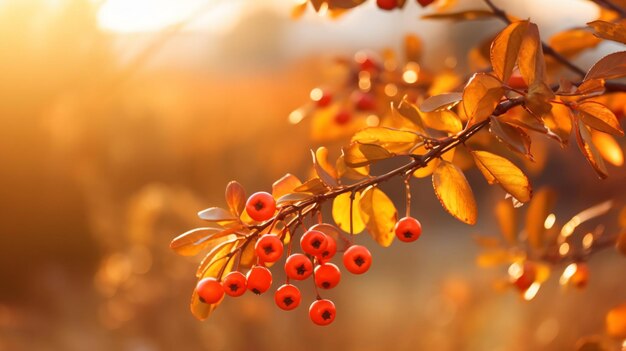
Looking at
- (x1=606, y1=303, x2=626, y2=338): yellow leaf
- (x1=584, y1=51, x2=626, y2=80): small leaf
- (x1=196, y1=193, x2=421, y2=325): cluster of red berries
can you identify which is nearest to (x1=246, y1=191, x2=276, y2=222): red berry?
(x1=196, y1=193, x2=421, y2=325): cluster of red berries

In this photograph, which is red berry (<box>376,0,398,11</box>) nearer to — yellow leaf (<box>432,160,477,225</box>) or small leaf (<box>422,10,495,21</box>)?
small leaf (<box>422,10,495,21</box>)

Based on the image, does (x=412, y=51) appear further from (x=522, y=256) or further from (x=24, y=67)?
(x=24, y=67)

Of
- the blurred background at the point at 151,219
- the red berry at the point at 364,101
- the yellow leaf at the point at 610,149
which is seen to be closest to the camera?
the yellow leaf at the point at 610,149

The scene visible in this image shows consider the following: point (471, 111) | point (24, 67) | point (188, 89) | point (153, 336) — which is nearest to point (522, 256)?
point (471, 111)

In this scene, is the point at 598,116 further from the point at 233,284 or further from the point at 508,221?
the point at 508,221

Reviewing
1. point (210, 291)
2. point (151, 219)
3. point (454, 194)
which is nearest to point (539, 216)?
point (454, 194)

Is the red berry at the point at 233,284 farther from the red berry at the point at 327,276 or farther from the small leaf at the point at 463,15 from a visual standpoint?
the small leaf at the point at 463,15

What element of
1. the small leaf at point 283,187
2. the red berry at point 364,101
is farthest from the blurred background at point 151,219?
the small leaf at point 283,187
